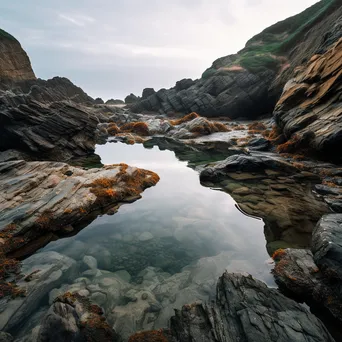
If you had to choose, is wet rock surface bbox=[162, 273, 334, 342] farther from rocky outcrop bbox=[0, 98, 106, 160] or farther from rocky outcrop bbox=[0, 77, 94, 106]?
rocky outcrop bbox=[0, 77, 94, 106]

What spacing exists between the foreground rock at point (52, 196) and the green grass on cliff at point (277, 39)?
68598 mm

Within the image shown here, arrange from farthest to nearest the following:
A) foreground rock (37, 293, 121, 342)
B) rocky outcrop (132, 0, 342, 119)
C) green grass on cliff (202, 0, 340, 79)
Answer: green grass on cliff (202, 0, 340, 79), rocky outcrop (132, 0, 342, 119), foreground rock (37, 293, 121, 342)

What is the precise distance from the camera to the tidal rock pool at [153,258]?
6898mm

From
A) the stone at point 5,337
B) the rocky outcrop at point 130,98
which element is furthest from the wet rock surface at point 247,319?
the rocky outcrop at point 130,98

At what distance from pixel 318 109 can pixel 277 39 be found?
84663mm

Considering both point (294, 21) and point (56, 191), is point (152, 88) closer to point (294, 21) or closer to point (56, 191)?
point (294, 21)

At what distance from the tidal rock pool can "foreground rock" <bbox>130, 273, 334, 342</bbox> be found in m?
0.96

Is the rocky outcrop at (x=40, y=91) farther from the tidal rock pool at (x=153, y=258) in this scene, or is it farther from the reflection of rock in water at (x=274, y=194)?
the reflection of rock in water at (x=274, y=194)

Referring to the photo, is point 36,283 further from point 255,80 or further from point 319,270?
point 255,80

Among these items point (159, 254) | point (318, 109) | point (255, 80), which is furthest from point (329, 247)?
point (255, 80)

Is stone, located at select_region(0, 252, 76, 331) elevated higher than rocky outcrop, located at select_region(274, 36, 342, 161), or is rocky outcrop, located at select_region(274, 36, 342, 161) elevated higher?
rocky outcrop, located at select_region(274, 36, 342, 161)

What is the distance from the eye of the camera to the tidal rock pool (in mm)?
6898

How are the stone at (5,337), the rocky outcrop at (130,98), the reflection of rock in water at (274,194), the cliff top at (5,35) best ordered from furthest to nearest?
the rocky outcrop at (130,98) → the cliff top at (5,35) → the reflection of rock in water at (274,194) → the stone at (5,337)

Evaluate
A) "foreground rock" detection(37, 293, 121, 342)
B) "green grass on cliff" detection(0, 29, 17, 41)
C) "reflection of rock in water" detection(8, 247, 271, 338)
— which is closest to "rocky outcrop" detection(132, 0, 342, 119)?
"reflection of rock in water" detection(8, 247, 271, 338)
